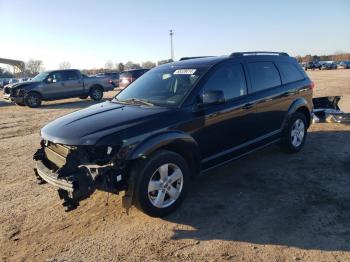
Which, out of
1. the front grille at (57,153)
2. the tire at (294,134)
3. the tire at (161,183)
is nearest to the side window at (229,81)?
the tire at (161,183)

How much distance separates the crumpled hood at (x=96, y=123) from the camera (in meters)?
3.88

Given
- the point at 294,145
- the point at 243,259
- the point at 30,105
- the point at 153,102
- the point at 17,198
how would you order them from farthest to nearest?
the point at 30,105 < the point at 294,145 < the point at 17,198 < the point at 153,102 < the point at 243,259

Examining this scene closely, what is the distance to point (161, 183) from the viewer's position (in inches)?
164

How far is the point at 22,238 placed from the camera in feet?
13.1

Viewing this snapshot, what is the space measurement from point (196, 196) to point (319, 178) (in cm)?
195

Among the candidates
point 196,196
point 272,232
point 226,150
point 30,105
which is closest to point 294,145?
point 226,150

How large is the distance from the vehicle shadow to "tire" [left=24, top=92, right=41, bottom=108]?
14319 millimetres

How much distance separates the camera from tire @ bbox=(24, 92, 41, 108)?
57.7 ft

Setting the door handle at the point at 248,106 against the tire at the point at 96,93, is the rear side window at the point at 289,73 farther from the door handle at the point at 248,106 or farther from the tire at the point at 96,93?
the tire at the point at 96,93

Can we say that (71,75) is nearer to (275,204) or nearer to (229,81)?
(229,81)

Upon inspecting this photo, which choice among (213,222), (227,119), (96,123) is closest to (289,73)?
(227,119)

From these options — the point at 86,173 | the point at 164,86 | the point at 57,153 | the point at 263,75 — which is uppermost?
the point at 263,75

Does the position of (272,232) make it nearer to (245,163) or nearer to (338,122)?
(245,163)

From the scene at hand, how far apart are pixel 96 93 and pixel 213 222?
669 inches
